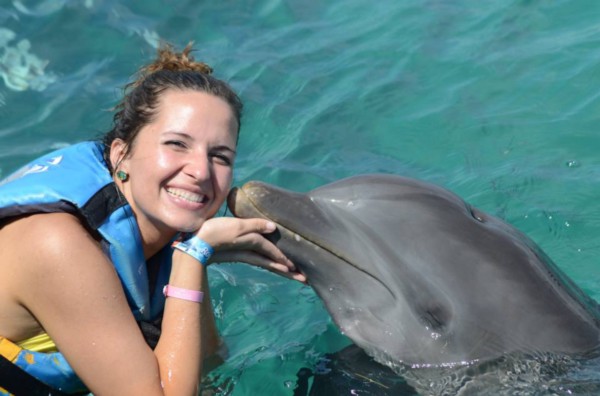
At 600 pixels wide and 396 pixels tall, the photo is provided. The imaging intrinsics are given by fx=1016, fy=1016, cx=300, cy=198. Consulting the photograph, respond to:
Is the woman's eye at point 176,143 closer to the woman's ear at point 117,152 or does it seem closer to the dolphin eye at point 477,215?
the woman's ear at point 117,152

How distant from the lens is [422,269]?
16.3 feet

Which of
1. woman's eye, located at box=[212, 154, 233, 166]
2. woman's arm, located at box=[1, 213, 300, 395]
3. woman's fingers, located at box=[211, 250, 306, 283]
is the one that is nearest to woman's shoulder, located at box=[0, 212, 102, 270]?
woman's arm, located at box=[1, 213, 300, 395]

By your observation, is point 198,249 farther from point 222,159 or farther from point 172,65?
point 172,65

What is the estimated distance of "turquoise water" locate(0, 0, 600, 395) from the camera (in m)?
8.01

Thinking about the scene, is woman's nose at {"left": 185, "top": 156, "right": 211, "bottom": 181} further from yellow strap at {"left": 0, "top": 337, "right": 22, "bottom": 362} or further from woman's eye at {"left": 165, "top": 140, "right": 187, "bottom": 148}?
yellow strap at {"left": 0, "top": 337, "right": 22, "bottom": 362}

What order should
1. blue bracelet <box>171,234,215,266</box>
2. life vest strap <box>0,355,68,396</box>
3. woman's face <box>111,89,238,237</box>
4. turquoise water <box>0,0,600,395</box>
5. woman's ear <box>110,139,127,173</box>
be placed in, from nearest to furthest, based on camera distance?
blue bracelet <box>171,234,215,266</box>, woman's face <box>111,89,238,237</box>, life vest strap <box>0,355,68,396</box>, woman's ear <box>110,139,127,173</box>, turquoise water <box>0,0,600,395</box>

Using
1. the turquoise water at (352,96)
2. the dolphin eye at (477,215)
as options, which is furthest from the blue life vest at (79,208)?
the dolphin eye at (477,215)

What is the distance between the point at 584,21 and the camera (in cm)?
1115

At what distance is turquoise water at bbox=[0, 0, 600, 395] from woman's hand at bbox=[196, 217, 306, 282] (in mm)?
1553

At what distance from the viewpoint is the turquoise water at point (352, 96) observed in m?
8.01

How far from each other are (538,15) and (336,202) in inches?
283

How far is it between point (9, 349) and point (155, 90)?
1516 mm

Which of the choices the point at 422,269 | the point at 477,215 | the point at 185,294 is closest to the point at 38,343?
the point at 185,294

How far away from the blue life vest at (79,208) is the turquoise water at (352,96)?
1.40m
